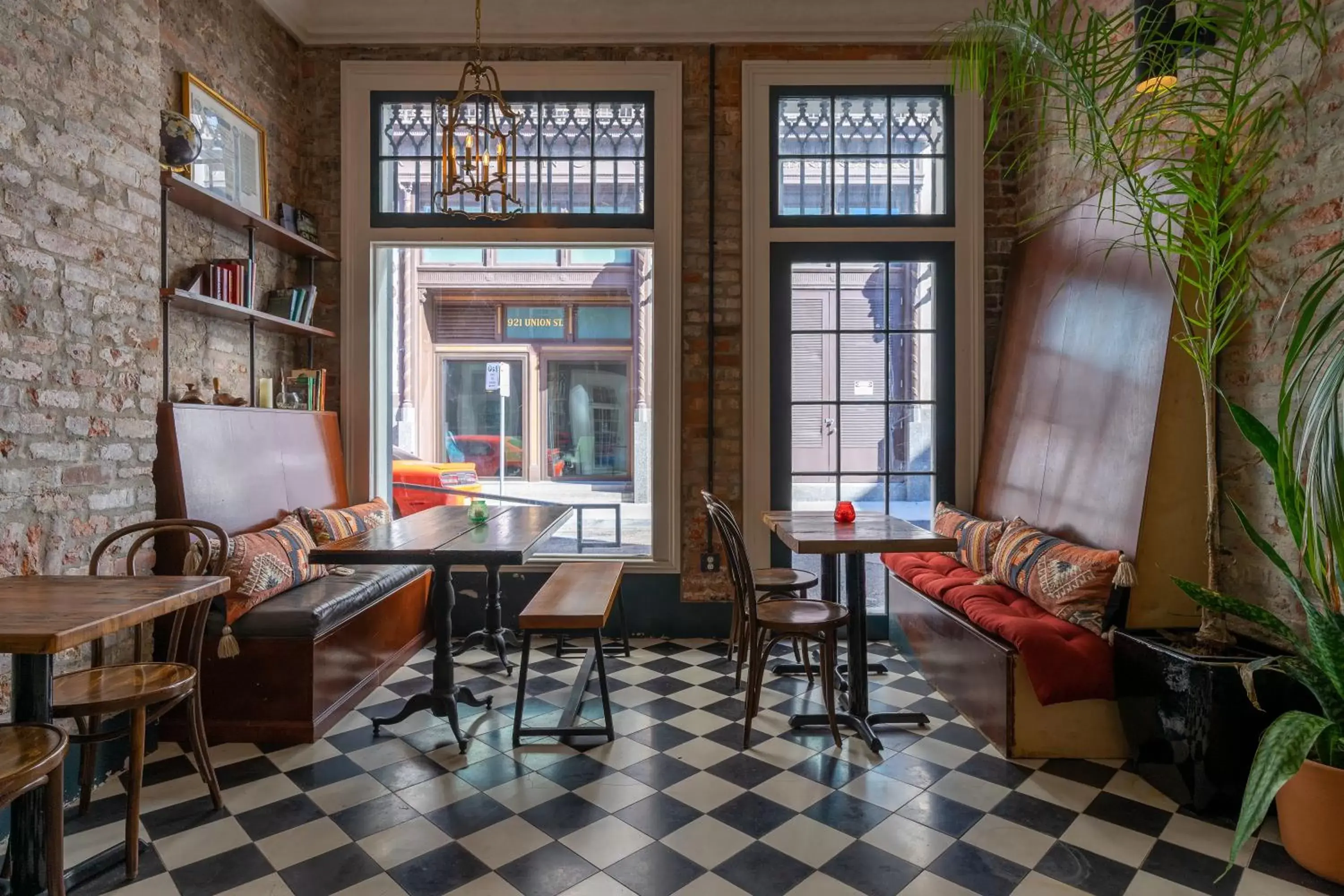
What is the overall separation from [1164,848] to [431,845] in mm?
2209

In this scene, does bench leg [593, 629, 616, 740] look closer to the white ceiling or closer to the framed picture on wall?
the framed picture on wall

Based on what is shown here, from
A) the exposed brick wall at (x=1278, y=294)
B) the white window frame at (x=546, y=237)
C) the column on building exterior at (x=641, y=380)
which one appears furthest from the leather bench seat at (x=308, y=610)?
the exposed brick wall at (x=1278, y=294)

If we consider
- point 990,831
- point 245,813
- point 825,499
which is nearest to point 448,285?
point 825,499

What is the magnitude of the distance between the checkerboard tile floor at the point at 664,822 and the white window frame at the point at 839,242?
180 cm

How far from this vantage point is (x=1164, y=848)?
226 centimetres

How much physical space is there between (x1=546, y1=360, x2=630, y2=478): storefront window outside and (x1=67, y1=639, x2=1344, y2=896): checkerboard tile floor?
5980mm

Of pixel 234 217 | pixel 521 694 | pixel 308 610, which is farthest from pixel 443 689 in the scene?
pixel 234 217

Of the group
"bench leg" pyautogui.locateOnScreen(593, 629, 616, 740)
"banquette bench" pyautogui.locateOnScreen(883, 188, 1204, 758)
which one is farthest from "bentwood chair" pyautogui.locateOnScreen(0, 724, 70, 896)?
"banquette bench" pyautogui.locateOnScreen(883, 188, 1204, 758)

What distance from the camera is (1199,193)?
2547mm

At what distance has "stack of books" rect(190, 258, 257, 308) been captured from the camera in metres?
3.60

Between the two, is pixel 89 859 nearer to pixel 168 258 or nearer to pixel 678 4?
pixel 168 258

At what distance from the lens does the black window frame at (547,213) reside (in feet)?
15.3

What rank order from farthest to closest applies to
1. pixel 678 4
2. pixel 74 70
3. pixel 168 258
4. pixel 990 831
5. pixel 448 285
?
pixel 448 285 < pixel 678 4 < pixel 168 258 < pixel 74 70 < pixel 990 831

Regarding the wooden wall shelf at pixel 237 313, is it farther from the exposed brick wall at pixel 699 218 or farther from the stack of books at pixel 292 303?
the exposed brick wall at pixel 699 218
